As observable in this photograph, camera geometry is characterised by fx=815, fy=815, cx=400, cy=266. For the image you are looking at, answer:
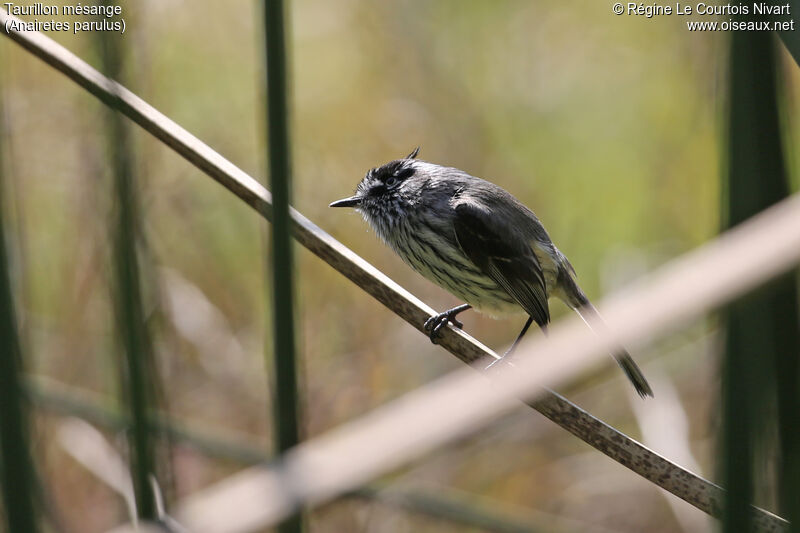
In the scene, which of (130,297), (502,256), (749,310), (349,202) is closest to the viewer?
(749,310)

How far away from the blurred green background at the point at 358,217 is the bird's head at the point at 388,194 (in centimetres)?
41

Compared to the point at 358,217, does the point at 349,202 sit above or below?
below

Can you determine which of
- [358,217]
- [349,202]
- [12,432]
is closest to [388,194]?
[349,202]

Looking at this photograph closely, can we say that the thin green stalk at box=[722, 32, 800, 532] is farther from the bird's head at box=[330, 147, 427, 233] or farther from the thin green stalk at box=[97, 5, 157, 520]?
the bird's head at box=[330, 147, 427, 233]

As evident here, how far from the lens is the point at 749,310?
73 centimetres

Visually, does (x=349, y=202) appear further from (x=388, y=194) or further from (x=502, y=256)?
(x=502, y=256)

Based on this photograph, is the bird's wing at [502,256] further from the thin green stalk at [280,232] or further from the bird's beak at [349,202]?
the thin green stalk at [280,232]

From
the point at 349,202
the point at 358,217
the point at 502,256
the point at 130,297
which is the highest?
the point at 358,217

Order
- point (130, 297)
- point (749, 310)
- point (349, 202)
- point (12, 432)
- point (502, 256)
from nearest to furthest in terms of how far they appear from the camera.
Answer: point (749, 310) → point (12, 432) → point (130, 297) → point (502, 256) → point (349, 202)

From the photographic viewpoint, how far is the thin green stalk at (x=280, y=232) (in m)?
0.90

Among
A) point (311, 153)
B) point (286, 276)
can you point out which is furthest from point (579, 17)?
point (286, 276)

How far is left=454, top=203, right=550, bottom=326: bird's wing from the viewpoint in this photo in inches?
116

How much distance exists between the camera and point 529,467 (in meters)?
3.79

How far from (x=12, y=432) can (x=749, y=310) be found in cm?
73
